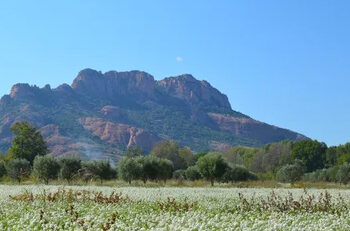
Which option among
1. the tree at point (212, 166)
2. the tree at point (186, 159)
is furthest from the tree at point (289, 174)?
the tree at point (186, 159)

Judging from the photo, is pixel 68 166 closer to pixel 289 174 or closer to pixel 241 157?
pixel 289 174

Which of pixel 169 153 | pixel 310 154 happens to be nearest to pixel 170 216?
pixel 169 153

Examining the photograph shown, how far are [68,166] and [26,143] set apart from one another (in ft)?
81.1

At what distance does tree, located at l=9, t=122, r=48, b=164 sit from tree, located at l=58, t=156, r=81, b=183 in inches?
840

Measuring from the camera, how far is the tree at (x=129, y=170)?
49.4m

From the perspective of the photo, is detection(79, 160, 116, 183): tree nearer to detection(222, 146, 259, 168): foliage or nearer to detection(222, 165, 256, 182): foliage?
detection(222, 165, 256, 182): foliage

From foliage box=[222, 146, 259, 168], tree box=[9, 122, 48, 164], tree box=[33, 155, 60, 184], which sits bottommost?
tree box=[33, 155, 60, 184]

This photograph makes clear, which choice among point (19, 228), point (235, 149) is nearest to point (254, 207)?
point (19, 228)

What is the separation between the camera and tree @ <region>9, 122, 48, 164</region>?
2781 inches

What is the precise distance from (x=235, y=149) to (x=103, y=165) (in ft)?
383

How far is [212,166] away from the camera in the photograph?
49750 mm

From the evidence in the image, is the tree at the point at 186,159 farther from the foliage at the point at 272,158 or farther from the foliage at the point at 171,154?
the foliage at the point at 272,158

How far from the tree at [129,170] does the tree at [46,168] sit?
662 centimetres

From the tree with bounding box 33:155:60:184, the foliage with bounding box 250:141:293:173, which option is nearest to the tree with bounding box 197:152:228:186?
the tree with bounding box 33:155:60:184
